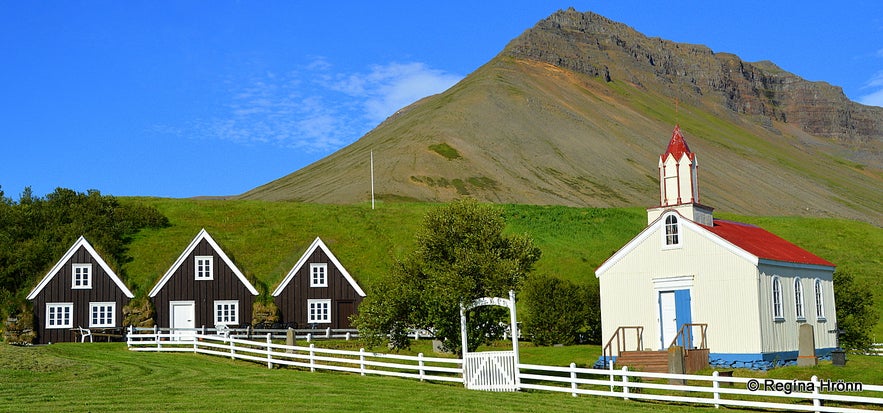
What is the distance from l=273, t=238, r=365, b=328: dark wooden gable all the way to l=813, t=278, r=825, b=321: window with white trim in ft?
77.2

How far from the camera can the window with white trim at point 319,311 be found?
4953 cm

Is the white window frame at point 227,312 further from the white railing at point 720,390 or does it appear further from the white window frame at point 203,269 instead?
the white railing at point 720,390

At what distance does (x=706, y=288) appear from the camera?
114 ft

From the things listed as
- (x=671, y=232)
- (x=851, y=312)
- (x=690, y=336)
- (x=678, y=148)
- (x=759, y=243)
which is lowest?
(x=690, y=336)

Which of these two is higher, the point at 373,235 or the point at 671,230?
the point at 373,235

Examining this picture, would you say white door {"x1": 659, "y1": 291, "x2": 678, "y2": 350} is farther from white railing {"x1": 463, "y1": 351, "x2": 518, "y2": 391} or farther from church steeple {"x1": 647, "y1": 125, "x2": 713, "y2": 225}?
white railing {"x1": 463, "y1": 351, "x2": 518, "y2": 391}

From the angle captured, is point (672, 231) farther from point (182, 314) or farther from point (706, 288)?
point (182, 314)

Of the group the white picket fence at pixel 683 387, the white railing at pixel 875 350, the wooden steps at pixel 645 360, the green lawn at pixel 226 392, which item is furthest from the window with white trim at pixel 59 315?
the white railing at pixel 875 350

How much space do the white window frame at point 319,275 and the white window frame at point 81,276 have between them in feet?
37.9

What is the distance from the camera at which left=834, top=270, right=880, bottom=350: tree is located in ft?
136

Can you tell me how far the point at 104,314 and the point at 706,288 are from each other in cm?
3023

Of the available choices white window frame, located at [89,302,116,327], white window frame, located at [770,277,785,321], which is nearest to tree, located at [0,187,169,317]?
white window frame, located at [89,302,116,327]

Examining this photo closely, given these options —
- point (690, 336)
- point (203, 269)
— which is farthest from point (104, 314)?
point (690, 336)

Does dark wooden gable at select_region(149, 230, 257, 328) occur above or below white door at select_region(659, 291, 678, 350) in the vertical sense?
above
